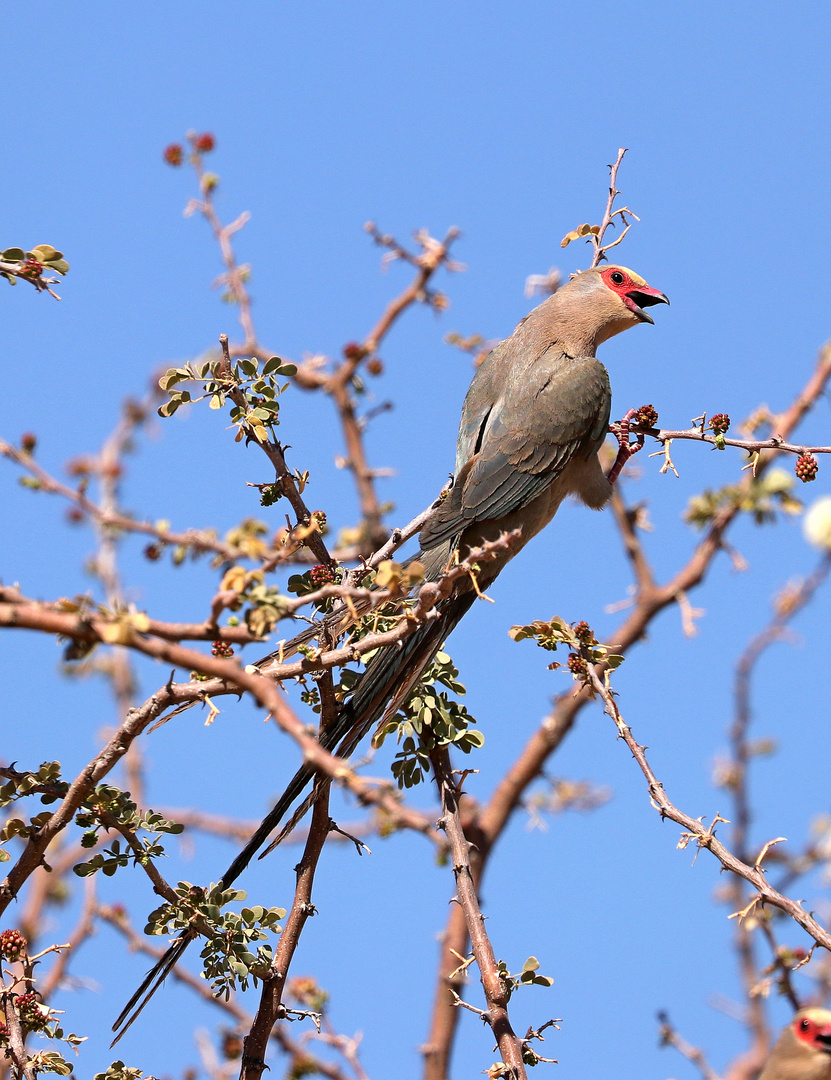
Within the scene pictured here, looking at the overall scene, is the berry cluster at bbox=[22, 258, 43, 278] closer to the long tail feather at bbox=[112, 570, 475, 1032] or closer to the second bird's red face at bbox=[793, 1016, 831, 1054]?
the long tail feather at bbox=[112, 570, 475, 1032]

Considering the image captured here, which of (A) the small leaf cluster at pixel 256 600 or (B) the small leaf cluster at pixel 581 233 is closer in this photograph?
(A) the small leaf cluster at pixel 256 600

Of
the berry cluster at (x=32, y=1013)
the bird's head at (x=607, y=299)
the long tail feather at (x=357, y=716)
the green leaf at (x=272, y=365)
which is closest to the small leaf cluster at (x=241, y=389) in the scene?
the green leaf at (x=272, y=365)

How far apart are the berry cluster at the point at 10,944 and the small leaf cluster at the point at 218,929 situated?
28 centimetres

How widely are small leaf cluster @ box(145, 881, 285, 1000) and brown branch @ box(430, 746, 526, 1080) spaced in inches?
20.8

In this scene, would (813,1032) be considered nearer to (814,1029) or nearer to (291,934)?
(814,1029)

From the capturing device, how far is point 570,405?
429cm

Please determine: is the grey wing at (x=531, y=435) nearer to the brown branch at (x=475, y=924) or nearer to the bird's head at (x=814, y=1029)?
the brown branch at (x=475, y=924)

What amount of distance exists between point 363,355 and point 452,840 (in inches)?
115

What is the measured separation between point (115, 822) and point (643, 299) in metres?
3.43

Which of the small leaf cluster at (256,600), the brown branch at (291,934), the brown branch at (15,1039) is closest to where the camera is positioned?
the small leaf cluster at (256,600)

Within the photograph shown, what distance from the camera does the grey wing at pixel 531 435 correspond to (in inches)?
158

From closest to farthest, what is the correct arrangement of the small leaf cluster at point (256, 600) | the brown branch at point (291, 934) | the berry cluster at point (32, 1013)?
the small leaf cluster at point (256, 600), the berry cluster at point (32, 1013), the brown branch at point (291, 934)

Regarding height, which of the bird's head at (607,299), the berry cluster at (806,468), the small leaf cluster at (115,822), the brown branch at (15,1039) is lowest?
the brown branch at (15,1039)

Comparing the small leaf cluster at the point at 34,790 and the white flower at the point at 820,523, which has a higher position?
the white flower at the point at 820,523
